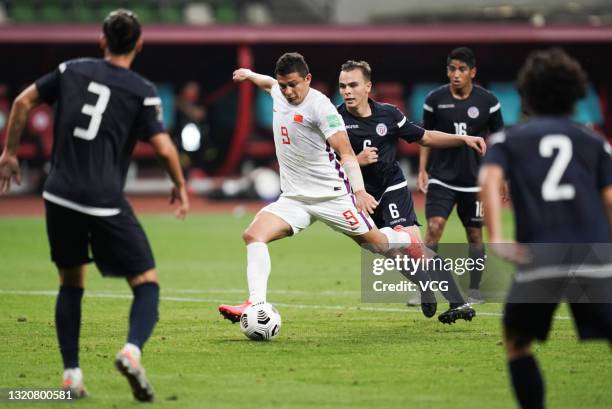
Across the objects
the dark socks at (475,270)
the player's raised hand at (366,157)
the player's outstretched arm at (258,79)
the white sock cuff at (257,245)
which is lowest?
the dark socks at (475,270)

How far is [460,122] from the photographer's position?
39.3 ft

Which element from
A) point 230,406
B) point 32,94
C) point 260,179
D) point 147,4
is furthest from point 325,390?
point 147,4

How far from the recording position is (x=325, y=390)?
7.45m

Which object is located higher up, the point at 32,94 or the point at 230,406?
the point at 32,94

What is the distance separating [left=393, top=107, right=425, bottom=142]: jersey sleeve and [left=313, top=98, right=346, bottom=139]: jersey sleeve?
1215mm

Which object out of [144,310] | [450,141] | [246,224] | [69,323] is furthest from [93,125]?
[246,224]

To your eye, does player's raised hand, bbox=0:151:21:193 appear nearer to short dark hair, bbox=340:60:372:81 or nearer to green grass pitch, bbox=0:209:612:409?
green grass pitch, bbox=0:209:612:409

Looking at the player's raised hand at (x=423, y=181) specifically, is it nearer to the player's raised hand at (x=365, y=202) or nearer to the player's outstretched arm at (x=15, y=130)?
the player's raised hand at (x=365, y=202)

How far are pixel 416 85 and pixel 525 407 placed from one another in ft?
75.5

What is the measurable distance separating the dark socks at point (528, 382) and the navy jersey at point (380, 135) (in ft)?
15.8

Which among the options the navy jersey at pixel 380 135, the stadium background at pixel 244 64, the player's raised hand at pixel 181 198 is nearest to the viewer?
the player's raised hand at pixel 181 198

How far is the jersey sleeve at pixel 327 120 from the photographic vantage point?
9.49 m

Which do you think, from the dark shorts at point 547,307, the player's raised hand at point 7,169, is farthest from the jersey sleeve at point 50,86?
the dark shorts at point 547,307

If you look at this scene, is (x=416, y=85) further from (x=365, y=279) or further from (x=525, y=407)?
(x=525, y=407)
